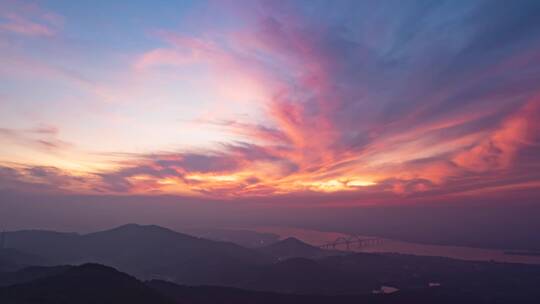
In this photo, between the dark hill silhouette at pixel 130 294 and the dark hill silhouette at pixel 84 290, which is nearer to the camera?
the dark hill silhouette at pixel 84 290

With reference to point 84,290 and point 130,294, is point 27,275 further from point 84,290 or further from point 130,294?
point 130,294

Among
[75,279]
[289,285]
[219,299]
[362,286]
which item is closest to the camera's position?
[75,279]

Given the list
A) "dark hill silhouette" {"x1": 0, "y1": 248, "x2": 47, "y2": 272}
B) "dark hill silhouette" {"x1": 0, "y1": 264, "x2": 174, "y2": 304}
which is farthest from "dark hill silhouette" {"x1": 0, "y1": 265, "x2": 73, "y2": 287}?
"dark hill silhouette" {"x1": 0, "y1": 248, "x2": 47, "y2": 272}

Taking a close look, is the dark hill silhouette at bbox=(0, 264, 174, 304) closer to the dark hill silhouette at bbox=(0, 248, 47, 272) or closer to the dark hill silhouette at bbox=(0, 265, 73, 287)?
the dark hill silhouette at bbox=(0, 265, 73, 287)

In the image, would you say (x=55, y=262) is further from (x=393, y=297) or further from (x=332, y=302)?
(x=393, y=297)

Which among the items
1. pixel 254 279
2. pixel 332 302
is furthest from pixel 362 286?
pixel 332 302

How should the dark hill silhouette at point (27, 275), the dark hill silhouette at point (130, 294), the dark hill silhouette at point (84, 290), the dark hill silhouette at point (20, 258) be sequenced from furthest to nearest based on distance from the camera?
the dark hill silhouette at point (20, 258) → the dark hill silhouette at point (27, 275) → the dark hill silhouette at point (130, 294) → the dark hill silhouette at point (84, 290)

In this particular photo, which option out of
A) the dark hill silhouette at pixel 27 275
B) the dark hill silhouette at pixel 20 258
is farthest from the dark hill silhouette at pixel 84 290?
the dark hill silhouette at pixel 20 258

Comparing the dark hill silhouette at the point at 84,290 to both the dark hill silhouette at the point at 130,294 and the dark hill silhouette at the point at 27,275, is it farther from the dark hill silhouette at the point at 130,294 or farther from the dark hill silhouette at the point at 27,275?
the dark hill silhouette at the point at 27,275
